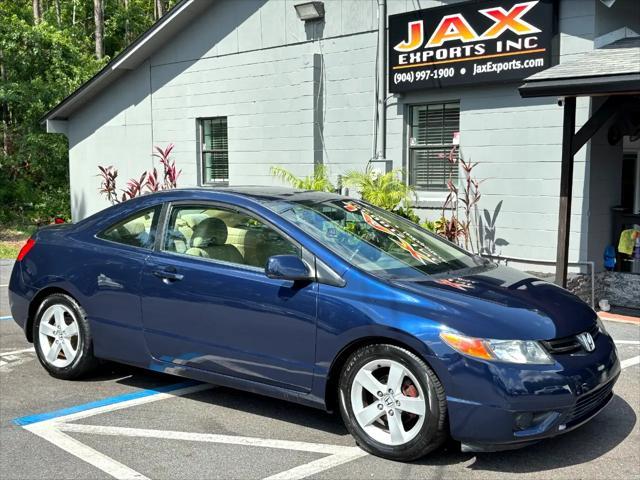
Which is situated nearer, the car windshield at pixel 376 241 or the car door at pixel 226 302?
the car door at pixel 226 302

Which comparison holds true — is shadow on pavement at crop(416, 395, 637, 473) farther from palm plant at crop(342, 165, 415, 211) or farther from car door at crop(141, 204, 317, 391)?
palm plant at crop(342, 165, 415, 211)

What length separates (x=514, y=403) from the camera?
3.89m

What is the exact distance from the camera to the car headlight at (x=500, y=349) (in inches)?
156

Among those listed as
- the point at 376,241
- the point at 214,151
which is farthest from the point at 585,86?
the point at 214,151

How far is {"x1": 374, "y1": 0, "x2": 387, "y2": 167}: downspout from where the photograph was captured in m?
11.3

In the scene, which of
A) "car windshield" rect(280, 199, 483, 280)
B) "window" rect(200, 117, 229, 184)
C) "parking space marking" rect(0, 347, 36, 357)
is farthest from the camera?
"window" rect(200, 117, 229, 184)

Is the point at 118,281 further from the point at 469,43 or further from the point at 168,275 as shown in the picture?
the point at 469,43

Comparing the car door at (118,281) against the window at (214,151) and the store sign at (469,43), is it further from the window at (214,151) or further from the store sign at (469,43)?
the window at (214,151)

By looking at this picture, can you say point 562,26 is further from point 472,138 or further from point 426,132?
point 426,132

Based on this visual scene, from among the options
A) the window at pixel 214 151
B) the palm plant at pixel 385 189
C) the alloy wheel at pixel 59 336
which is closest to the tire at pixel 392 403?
→ the alloy wheel at pixel 59 336

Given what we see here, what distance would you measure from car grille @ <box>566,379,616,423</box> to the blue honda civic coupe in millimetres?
13

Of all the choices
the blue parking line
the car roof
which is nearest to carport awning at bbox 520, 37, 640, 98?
the car roof

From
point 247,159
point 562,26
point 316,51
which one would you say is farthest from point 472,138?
point 247,159

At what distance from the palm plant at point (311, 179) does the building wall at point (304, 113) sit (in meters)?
0.20
